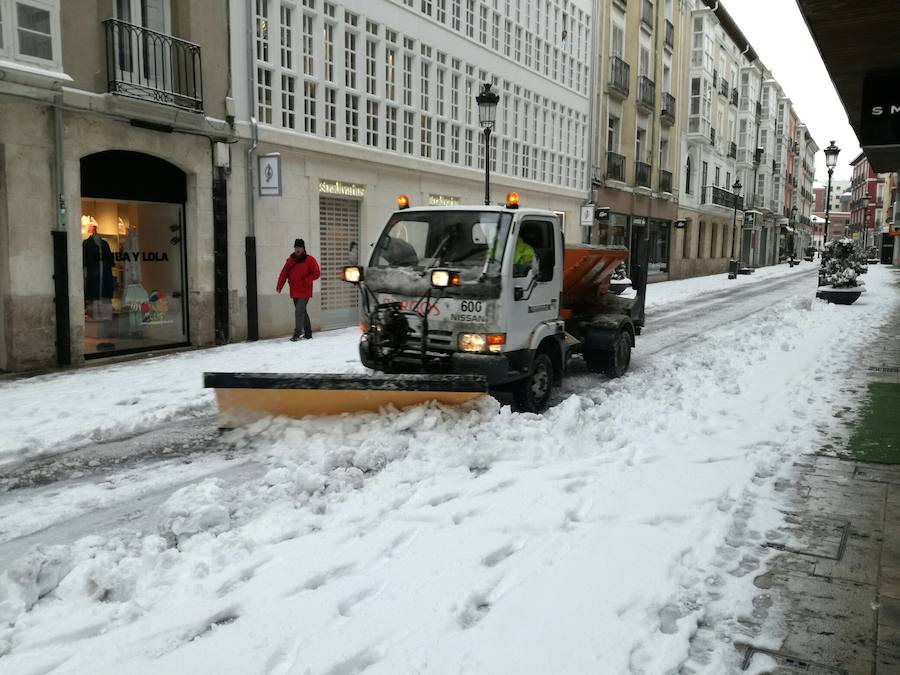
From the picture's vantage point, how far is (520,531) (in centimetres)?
442

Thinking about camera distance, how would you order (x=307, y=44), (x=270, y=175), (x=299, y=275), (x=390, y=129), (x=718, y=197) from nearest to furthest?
(x=299, y=275)
(x=270, y=175)
(x=307, y=44)
(x=390, y=129)
(x=718, y=197)

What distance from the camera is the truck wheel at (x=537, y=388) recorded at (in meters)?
7.70

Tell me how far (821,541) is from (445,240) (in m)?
4.70

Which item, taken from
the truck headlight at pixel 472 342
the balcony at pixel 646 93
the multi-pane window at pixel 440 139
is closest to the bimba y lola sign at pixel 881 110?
the truck headlight at pixel 472 342

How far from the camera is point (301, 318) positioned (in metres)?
13.8

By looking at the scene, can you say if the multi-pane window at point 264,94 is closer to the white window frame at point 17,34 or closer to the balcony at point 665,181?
the white window frame at point 17,34

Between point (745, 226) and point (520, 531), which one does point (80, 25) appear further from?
point (745, 226)

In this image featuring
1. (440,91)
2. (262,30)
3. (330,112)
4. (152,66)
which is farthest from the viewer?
(440,91)

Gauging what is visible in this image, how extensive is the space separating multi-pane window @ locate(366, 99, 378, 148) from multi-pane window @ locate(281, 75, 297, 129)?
228 centimetres

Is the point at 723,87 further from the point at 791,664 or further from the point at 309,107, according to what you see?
the point at 791,664

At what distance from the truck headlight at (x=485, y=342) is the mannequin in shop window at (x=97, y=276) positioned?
7.35 metres

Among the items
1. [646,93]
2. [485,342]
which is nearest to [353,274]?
[485,342]

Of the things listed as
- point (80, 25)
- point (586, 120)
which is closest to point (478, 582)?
point (80, 25)

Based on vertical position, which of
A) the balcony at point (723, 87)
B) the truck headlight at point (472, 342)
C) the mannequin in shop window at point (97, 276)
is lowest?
the truck headlight at point (472, 342)
